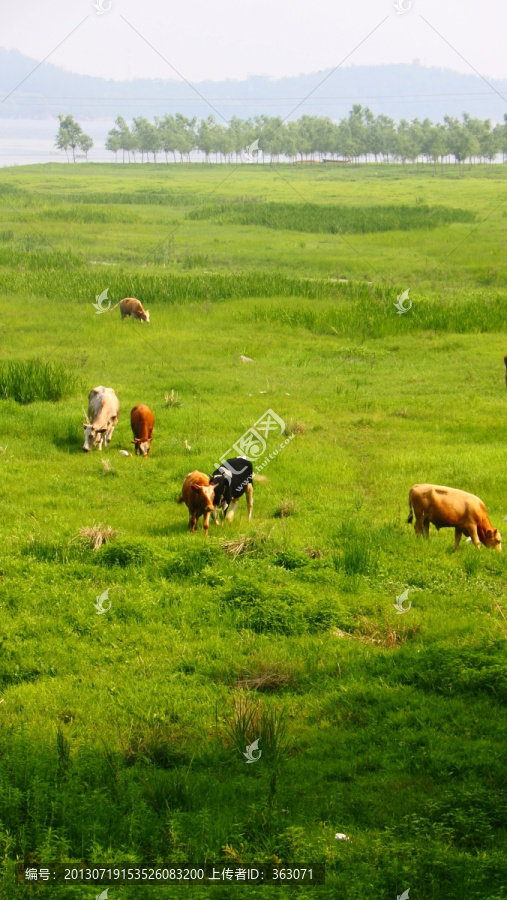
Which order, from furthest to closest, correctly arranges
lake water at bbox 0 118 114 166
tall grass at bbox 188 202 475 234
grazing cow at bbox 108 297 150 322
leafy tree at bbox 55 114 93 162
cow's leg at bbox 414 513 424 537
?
lake water at bbox 0 118 114 166 < leafy tree at bbox 55 114 93 162 < tall grass at bbox 188 202 475 234 < grazing cow at bbox 108 297 150 322 < cow's leg at bbox 414 513 424 537

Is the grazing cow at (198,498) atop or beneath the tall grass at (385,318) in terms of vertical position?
beneath

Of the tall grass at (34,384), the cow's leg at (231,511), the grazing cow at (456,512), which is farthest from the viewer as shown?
the tall grass at (34,384)

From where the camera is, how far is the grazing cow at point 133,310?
2589cm

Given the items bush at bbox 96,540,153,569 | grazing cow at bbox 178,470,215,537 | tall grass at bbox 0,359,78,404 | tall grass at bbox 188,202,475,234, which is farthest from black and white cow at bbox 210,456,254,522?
tall grass at bbox 188,202,475,234

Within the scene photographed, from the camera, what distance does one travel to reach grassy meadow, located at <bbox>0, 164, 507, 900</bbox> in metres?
5.32

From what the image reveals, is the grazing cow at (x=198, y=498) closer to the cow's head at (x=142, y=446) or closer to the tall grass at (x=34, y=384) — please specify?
the cow's head at (x=142, y=446)

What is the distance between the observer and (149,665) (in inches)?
305

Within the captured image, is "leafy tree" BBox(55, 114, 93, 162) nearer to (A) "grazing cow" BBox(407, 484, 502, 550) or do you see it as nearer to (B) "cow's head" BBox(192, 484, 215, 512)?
(B) "cow's head" BBox(192, 484, 215, 512)

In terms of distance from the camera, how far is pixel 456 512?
10.6 m

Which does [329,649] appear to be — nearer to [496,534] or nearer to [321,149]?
[496,534]

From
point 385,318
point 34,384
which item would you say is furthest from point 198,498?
point 385,318

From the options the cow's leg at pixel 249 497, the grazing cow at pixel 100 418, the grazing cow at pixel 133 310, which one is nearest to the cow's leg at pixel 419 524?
the cow's leg at pixel 249 497

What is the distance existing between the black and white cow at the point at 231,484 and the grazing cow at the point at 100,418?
13.4ft

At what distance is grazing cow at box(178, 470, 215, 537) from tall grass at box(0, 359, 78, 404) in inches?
301
